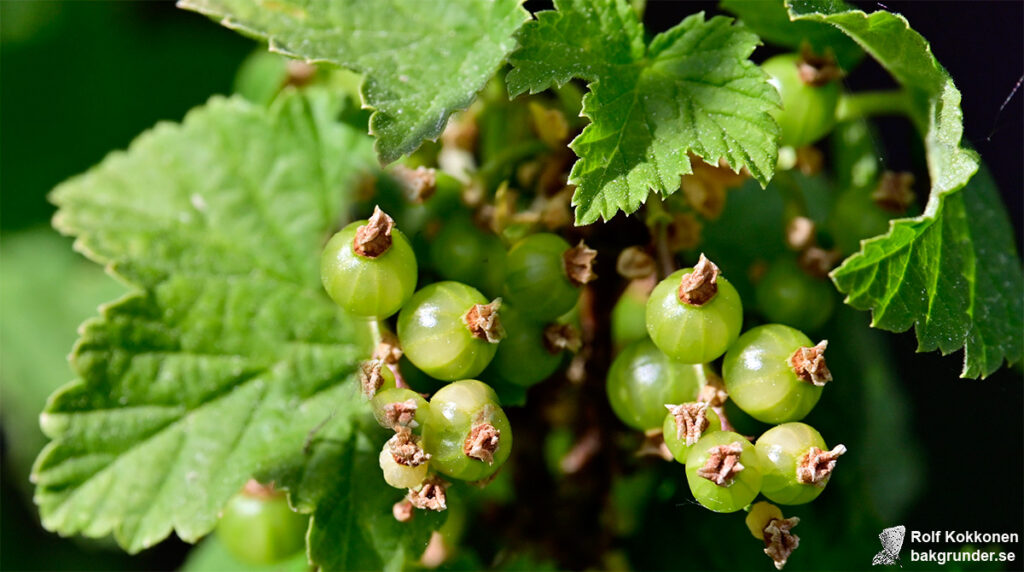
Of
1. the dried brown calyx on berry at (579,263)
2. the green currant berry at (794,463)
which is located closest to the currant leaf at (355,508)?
the dried brown calyx on berry at (579,263)

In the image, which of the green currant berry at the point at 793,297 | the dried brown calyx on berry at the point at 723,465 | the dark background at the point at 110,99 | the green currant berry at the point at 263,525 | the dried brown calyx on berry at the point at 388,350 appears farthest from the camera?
the dark background at the point at 110,99

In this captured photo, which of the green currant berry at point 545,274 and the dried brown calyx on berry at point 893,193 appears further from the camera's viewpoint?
the dried brown calyx on berry at point 893,193

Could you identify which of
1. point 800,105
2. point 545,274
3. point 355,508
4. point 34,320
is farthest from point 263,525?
point 34,320

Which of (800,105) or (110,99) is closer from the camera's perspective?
(800,105)

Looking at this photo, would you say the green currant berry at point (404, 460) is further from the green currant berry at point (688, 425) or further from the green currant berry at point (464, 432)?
the green currant berry at point (688, 425)

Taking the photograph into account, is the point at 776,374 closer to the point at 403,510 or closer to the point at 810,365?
the point at 810,365

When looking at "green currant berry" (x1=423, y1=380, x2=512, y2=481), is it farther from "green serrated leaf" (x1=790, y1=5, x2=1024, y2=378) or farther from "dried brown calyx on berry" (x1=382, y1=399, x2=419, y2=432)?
"green serrated leaf" (x1=790, y1=5, x2=1024, y2=378)

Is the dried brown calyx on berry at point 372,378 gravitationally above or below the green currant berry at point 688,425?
above
